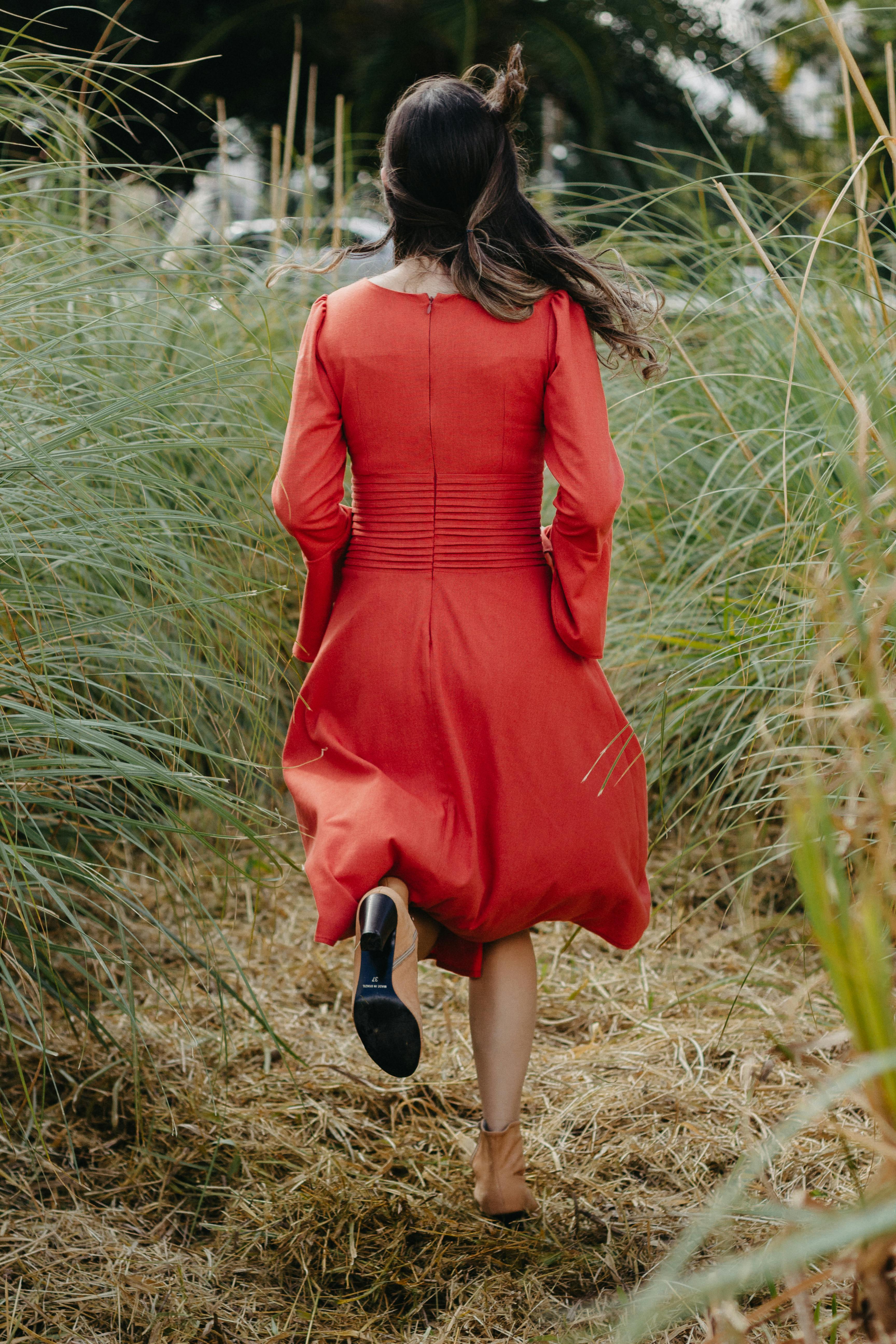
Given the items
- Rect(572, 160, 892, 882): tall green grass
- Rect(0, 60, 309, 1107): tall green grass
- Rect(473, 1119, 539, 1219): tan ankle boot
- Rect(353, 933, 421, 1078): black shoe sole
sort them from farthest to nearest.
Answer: Rect(572, 160, 892, 882): tall green grass < Rect(473, 1119, 539, 1219): tan ankle boot < Rect(0, 60, 309, 1107): tall green grass < Rect(353, 933, 421, 1078): black shoe sole

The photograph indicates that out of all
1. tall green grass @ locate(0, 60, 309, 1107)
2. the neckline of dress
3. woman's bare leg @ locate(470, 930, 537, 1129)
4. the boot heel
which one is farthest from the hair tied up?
woman's bare leg @ locate(470, 930, 537, 1129)

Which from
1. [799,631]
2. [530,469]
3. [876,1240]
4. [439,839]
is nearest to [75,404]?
[530,469]

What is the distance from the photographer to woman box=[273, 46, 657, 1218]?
1.74 meters

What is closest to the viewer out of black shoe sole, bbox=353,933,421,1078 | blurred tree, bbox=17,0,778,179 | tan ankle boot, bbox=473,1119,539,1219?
black shoe sole, bbox=353,933,421,1078

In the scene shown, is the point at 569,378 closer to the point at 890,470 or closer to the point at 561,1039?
the point at 890,470

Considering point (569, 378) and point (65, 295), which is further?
point (65, 295)

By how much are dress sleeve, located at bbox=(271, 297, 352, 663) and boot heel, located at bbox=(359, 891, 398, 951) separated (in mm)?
Answer: 527

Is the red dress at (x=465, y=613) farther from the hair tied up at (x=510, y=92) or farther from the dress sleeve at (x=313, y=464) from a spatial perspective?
the hair tied up at (x=510, y=92)

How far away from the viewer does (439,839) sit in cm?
171

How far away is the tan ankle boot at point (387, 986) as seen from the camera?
1.53 meters

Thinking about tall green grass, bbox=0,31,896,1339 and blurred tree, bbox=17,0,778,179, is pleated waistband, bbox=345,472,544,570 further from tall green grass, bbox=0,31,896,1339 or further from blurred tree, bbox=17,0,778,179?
blurred tree, bbox=17,0,778,179

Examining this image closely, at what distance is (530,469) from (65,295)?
0.78 m

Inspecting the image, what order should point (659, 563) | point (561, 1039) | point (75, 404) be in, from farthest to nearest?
point (659, 563) < point (561, 1039) < point (75, 404)

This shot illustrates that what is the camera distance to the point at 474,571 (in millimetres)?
1825
